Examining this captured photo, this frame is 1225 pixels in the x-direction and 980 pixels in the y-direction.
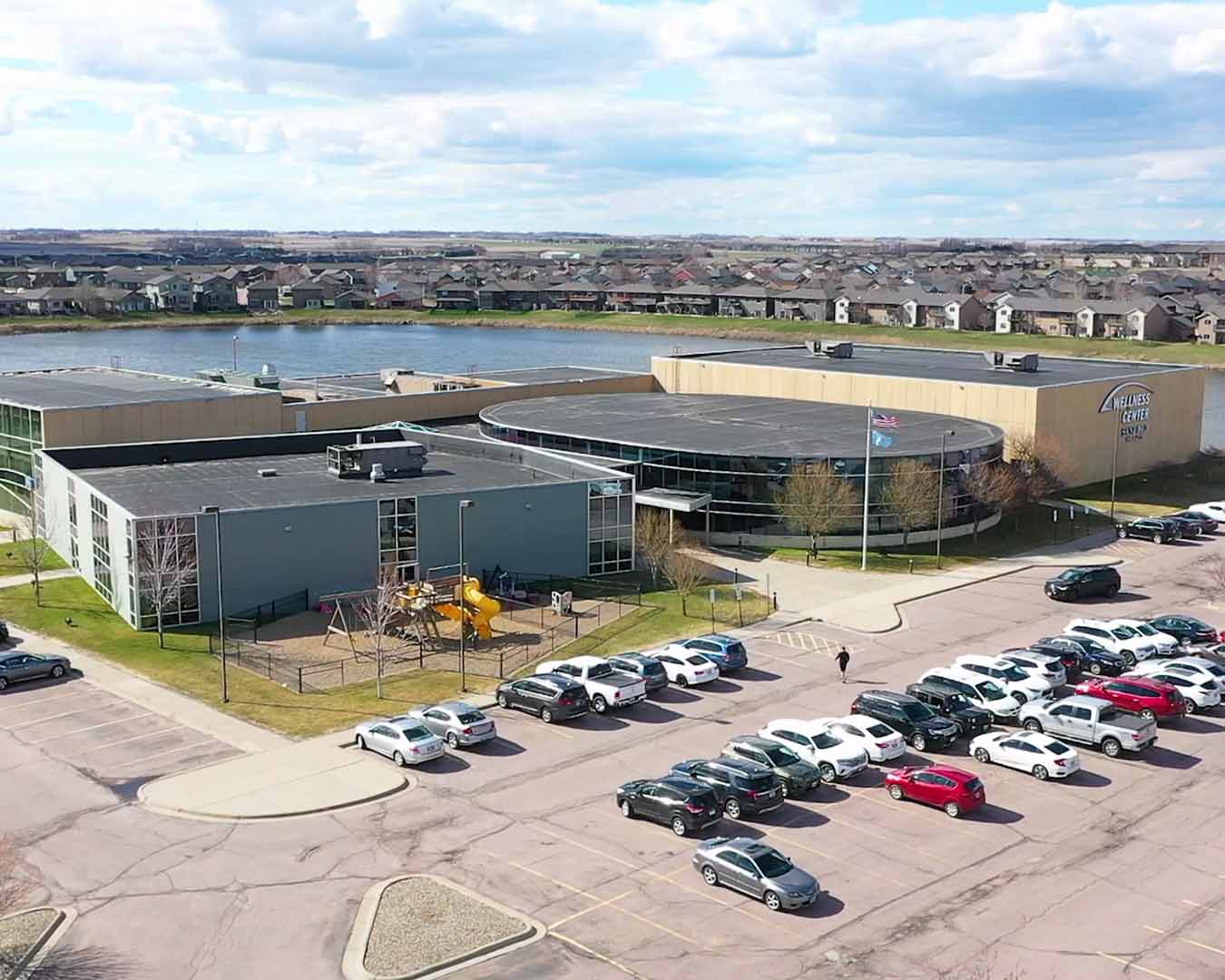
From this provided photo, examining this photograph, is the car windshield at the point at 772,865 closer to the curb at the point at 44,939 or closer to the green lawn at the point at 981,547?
the curb at the point at 44,939

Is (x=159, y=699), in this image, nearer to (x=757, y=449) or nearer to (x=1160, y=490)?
(x=757, y=449)

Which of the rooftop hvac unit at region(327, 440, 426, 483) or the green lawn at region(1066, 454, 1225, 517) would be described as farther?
the green lawn at region(1066, 454, 1225, 517)

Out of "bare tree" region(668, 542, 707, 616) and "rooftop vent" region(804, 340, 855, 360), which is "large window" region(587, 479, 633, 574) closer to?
"bare tree" region(668, 542, 707, 616)

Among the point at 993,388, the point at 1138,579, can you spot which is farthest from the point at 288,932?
the point at 993,388

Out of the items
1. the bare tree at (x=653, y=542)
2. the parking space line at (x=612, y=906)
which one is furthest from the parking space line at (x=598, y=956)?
the bare tree at (x=653, y=542)

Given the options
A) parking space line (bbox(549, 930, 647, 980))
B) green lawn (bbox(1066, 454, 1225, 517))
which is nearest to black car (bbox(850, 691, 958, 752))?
parking space line (bbox(549, 930, 647, 980))
